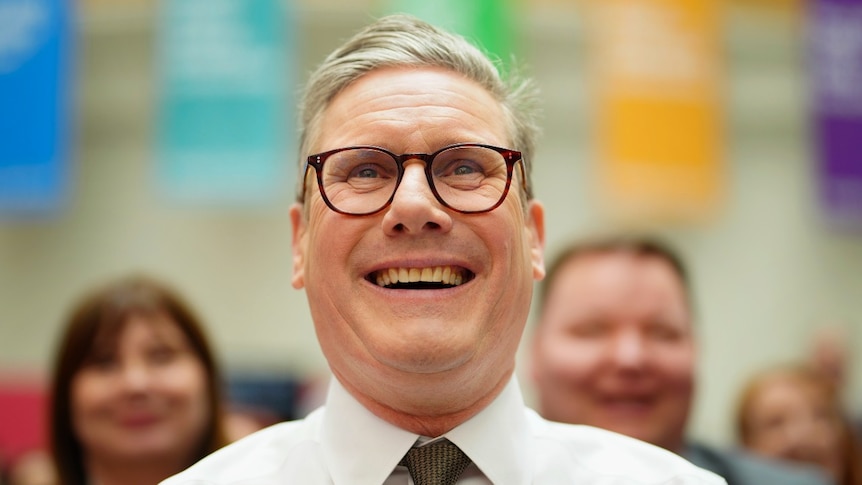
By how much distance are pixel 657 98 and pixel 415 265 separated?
4.52m

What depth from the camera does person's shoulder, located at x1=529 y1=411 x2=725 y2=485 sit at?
1.65 m

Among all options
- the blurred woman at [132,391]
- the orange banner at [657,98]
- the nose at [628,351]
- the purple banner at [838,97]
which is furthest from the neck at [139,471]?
the purple banner at [838,97]

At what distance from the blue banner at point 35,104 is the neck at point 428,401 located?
15.4 ft

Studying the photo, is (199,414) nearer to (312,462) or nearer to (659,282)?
(312,462)

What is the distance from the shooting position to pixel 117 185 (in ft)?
27.4

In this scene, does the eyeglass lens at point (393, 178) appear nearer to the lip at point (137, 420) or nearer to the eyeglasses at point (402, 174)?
the eyeglasses at point (402, 174)

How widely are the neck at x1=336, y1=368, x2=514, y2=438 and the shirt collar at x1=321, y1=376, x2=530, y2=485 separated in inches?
0.5

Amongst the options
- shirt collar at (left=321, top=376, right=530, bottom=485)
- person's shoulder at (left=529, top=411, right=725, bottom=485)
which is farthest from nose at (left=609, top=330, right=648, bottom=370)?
shirt collar at (left=321, top=376, right=530, bottom=485)

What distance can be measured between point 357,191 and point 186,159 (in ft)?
13.9

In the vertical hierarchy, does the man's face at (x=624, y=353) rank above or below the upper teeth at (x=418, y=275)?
below

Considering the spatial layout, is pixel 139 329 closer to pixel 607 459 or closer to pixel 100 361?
pixel 100 361

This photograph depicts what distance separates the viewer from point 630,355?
2492mm

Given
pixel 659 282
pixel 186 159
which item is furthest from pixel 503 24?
pixel 659 282

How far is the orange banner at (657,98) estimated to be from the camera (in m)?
5.74
